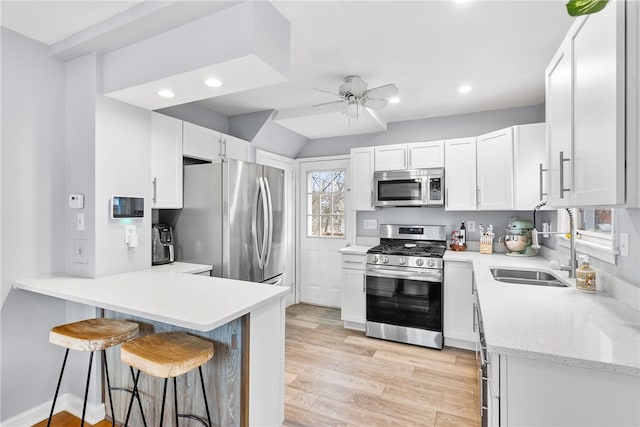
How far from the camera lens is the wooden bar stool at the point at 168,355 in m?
1.36

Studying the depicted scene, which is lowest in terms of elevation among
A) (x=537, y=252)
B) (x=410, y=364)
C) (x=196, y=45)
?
(x=410, y=364)

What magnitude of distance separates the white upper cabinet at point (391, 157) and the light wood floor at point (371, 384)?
193 cm

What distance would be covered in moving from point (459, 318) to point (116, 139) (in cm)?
330

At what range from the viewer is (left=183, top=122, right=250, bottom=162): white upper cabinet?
2824 mm

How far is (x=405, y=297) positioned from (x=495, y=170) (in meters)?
1.56

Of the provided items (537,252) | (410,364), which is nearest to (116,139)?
(410,364)

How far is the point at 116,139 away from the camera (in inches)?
86.0

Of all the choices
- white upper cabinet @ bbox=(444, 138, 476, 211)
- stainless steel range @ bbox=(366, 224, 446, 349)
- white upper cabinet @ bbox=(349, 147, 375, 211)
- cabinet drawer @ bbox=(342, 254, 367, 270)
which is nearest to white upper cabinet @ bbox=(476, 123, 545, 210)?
white upper cabinet @ bbox=(444, 138, 476, 211)

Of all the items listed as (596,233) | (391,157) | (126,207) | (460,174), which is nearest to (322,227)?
(391,157)

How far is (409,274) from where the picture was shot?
10.5 feet

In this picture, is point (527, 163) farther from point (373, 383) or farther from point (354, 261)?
point (373, 383)

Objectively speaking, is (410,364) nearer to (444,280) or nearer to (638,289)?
(444,280)

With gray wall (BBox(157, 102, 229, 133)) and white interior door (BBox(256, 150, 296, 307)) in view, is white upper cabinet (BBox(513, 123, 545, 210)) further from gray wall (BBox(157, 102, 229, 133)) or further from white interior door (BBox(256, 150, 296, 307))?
gray wall (BBox(157, 102, 229, 133))

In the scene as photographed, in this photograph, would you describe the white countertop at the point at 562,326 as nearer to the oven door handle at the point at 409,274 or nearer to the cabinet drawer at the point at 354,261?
the oven door handle at the point at 409,274
